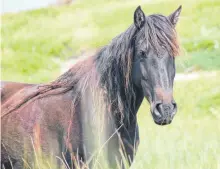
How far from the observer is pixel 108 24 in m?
22.8

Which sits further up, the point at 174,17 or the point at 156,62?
the point at 174,17

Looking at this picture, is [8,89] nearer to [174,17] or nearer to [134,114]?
[134,114]

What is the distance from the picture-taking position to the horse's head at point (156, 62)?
3697mm

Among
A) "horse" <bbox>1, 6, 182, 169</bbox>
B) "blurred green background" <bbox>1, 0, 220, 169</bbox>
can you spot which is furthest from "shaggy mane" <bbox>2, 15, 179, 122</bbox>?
"blurred green background" <bbox>1, 0, 220, 169</bbox>

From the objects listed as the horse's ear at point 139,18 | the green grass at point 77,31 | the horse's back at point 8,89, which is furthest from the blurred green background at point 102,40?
the horse's ear at point 139,18

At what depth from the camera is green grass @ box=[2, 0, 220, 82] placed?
17.1m

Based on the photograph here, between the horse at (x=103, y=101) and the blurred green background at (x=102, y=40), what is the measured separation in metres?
2.62

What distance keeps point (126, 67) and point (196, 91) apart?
861 centimetres

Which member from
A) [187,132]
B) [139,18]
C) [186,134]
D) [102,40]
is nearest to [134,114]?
[139,18]

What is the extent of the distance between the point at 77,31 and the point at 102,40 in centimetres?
268

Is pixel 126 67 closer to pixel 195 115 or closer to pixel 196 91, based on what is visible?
pixel 195 115

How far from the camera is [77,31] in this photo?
22.8 m

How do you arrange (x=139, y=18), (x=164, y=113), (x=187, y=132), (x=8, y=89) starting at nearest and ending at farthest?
(x=164, y=113) → (x=139, y=18) → (x=8, y=89) → (x=187, y=132)

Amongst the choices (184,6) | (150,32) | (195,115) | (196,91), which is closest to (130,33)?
(150,32)
